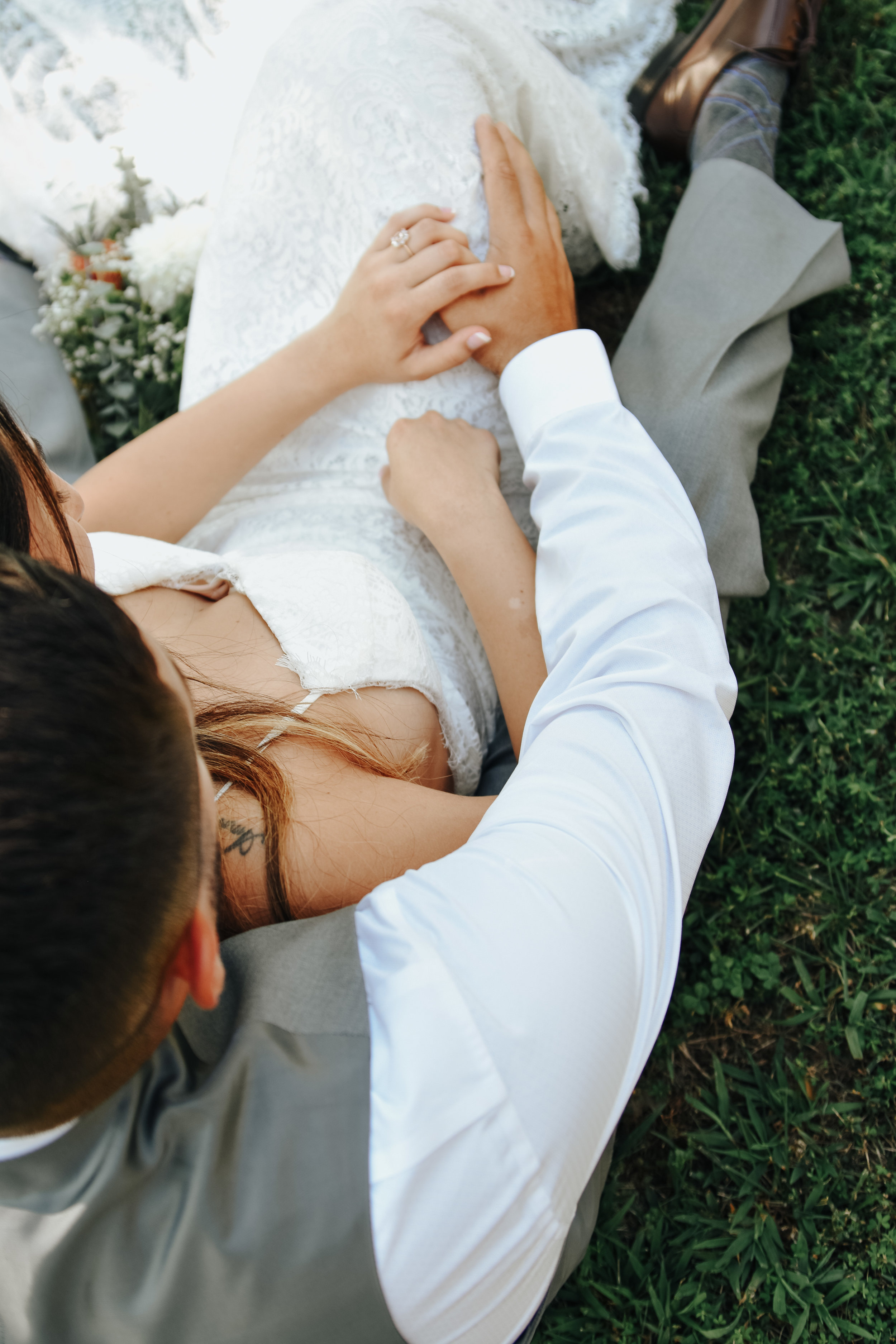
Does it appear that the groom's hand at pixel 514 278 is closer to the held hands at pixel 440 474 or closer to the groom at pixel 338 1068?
the held hands at pixel 440 474

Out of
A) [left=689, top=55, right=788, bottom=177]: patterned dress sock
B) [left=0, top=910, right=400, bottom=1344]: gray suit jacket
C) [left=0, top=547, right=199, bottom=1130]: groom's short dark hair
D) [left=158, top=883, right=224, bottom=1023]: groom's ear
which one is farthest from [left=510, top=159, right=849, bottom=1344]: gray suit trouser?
[left=0, top=547, right=199, bottom=1130]: groom's short dark hair

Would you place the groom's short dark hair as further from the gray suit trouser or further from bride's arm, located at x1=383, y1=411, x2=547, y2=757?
the gray suit trouser

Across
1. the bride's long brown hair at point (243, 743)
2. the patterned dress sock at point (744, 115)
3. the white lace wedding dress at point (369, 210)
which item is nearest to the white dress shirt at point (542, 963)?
the bride's long brown hair at point (243, 743)

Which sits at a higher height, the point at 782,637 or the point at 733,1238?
the point at 782,637

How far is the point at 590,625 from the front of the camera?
1157 millimetres

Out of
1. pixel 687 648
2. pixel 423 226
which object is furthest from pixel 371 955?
pixel 423 226

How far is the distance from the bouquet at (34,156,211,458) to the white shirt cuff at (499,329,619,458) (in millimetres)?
1165

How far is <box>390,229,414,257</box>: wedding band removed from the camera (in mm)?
1604

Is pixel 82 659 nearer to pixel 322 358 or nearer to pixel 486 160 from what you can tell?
pixel 322 358

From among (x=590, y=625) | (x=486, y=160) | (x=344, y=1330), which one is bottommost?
(x=344, y=1330)

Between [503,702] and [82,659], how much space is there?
89cm

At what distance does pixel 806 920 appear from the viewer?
5.95ft

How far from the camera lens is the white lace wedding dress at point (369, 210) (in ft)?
5.30

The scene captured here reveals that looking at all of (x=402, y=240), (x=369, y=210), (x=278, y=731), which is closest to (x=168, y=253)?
(x=369, y=210)
